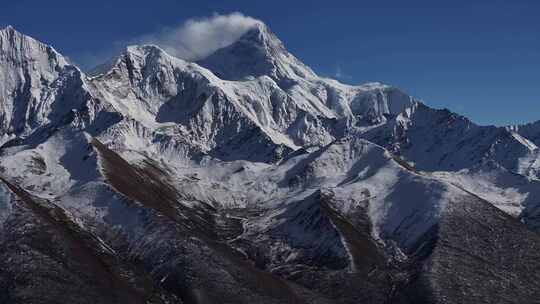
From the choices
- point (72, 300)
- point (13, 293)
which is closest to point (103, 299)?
point (72, 300)

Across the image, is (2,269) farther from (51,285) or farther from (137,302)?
(137,302)

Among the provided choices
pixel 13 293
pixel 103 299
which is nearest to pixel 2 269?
pixel 13 293

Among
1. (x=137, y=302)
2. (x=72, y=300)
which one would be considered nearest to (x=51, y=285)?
(x=72, y=300)

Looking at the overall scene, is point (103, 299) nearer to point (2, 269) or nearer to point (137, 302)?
point (137, 302)

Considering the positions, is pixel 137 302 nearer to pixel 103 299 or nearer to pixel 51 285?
pixel 103 299

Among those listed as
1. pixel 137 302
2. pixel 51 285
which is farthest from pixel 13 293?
pixel 137 302
